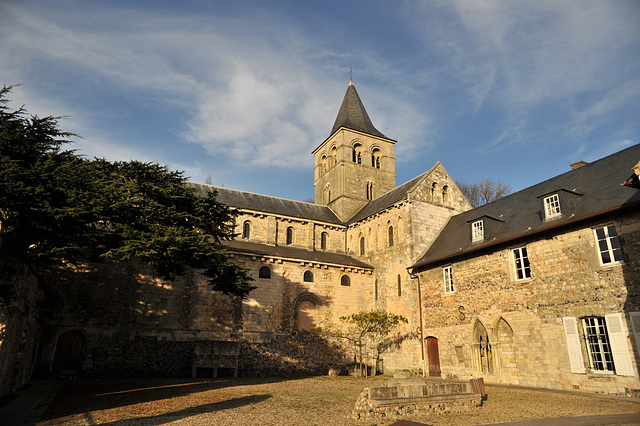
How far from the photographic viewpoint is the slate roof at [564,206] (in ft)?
50.3

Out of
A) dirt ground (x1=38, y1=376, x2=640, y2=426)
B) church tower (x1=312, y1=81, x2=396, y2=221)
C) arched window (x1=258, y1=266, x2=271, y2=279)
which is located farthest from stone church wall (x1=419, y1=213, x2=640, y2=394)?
church tower (x1=312, y1=81, x2=396, y2=221)

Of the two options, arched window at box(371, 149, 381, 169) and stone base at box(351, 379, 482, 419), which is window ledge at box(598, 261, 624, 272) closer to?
stone base at box(351, 379, 482, 419)

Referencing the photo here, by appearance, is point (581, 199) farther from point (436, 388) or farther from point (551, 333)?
point (436, 388)

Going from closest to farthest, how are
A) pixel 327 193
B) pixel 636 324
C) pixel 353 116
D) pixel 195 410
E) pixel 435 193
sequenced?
pixel 195 410 < pixel 636 324 < pixel 435 193 < pixel 327 193 < pixel 353 116

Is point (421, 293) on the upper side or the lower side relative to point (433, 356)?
upper

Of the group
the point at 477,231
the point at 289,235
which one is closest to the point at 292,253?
the point at 289,235

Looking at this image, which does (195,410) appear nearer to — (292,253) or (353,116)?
(292,253)

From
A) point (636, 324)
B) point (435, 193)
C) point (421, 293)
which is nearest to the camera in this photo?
point (636, 324)

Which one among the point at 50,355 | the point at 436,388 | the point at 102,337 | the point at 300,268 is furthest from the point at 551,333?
the point at 50,355

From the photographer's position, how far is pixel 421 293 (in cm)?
2322

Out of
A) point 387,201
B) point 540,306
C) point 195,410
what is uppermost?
point 387,201

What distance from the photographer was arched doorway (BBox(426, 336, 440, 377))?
2138cm

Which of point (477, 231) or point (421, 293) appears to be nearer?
point (477, 231)

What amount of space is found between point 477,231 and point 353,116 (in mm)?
20584
